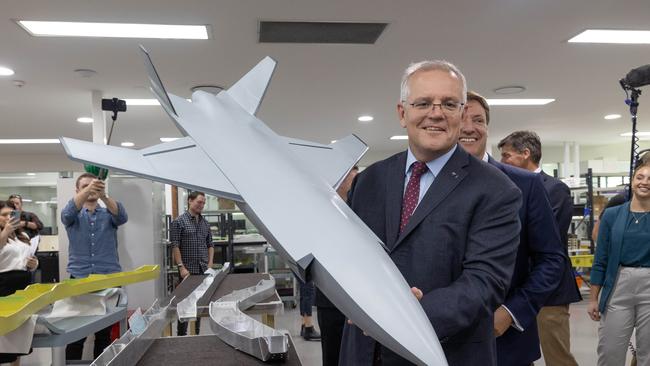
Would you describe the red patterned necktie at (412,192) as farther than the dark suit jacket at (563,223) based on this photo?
No

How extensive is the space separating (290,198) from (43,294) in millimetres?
1459

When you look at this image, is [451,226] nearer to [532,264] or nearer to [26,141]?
[532,264]

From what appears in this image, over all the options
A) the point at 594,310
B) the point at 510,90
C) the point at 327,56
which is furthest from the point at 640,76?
the point at 510,90

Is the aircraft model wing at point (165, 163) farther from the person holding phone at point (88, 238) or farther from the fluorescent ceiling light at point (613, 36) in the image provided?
the fluorescent ceiling light at point (613, 36)

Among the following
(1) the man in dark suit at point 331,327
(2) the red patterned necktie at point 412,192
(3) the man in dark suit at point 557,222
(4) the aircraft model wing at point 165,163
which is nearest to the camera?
(4) the aircraft model wing at point 165,163

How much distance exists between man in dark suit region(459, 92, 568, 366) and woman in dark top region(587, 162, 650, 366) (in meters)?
1.63

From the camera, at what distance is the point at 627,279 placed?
2850mm

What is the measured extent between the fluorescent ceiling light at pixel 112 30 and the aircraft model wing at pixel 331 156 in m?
3.18

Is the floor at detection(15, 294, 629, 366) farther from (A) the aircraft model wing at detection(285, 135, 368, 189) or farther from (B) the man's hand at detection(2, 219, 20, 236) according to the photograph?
(A) the aircraft model wing at detection(285, 135, 368, 189)

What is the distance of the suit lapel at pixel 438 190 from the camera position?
108 centimetres

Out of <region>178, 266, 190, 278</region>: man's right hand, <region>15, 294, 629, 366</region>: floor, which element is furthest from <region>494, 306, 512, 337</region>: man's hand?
<region>178, 266, 190, 278</region>: man's right hand

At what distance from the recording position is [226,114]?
103 cm

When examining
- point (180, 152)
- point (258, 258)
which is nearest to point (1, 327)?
point (180, 152)

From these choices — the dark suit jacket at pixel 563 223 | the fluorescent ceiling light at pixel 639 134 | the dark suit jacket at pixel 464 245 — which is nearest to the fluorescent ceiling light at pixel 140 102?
the dark suit jacket at pixel 563 223
